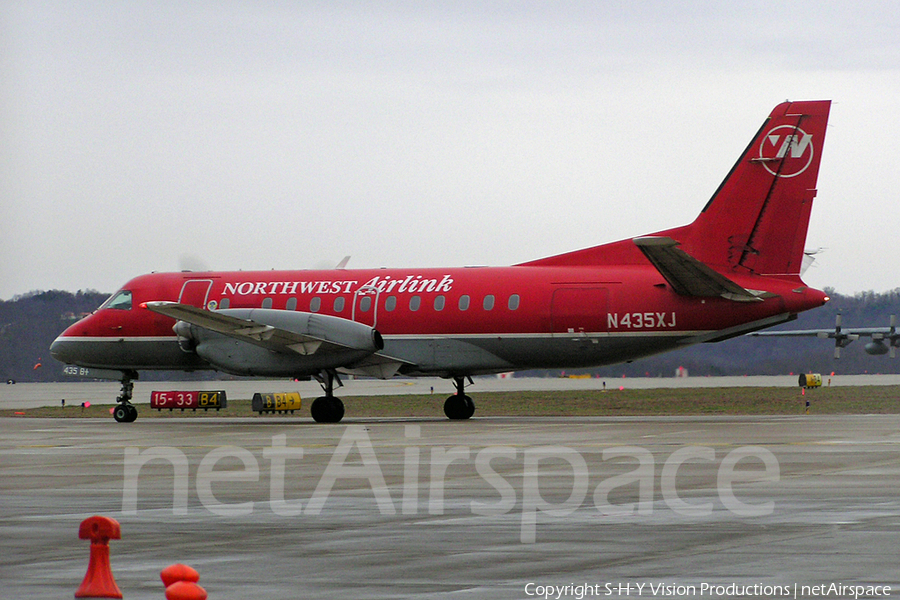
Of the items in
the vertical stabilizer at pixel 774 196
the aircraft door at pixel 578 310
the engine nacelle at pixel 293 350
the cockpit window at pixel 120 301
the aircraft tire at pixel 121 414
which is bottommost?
the aircraft tire at pixel 121 414

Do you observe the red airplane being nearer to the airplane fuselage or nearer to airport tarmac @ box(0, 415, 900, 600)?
the airplane fuselage

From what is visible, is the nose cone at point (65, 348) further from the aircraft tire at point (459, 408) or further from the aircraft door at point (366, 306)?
the aircraft tire at point (459, 408)

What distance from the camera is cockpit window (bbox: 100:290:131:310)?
36.1m

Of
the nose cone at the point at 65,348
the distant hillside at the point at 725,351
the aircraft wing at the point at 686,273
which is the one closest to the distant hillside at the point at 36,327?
the distant hillside at the point at 725,351

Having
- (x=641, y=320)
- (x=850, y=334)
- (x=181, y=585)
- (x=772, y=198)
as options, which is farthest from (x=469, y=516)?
(x=850, y=334)

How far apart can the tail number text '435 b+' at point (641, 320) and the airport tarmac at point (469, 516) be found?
22.9 feet

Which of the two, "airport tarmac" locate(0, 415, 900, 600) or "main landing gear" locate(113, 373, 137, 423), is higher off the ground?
"main landing gear" locate(113, 373, 137, 423)

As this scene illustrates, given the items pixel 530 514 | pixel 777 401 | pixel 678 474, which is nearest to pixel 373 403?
pixel 777 401

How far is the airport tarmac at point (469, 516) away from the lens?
27.4 feet

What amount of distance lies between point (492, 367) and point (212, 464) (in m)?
14.5

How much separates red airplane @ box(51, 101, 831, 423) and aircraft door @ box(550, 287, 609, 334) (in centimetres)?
3

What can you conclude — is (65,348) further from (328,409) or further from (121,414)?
(328,409)

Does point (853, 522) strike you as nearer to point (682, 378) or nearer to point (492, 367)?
point (492, 367)

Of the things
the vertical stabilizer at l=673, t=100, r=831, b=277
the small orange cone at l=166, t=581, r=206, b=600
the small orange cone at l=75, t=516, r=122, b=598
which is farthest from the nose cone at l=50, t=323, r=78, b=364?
the small orange cone at l=166, t=581, r=206, b=600
